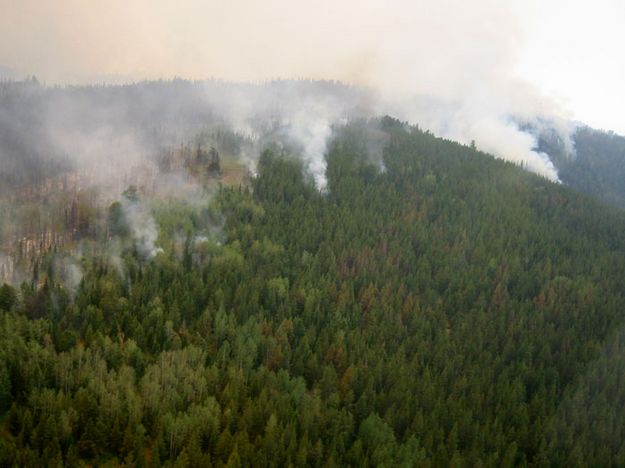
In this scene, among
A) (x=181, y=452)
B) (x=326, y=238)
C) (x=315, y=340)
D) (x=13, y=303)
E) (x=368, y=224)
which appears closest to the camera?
(x=181, y=452)

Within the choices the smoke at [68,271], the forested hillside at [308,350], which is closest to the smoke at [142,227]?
the forested hillside at [308,350]

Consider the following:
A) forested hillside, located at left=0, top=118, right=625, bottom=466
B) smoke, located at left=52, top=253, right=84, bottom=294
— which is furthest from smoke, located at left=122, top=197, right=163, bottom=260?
smoke, located at left=52, top=253, right=84, bottom=294

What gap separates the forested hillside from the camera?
86.6 m

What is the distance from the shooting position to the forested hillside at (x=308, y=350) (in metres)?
86.6

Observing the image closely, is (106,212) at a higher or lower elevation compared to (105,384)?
higher

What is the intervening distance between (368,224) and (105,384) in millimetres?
108011

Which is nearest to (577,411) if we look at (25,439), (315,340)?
(315,340)

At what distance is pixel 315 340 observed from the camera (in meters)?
123

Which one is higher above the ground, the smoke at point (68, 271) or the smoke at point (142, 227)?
the smoke at point (142, 227)

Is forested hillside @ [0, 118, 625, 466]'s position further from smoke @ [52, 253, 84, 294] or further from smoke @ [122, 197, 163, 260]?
smoke @ [52, 253, 84, 294]

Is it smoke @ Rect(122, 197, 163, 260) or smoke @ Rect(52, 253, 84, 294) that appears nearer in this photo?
smoke @ Rect(52, 253, 84, 294)

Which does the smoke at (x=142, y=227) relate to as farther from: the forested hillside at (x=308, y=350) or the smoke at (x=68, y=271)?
the smoke at (x=68, y=271)

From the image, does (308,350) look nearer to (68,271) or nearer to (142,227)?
(68,271)

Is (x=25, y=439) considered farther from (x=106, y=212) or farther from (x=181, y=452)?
(x=106, y=212)
